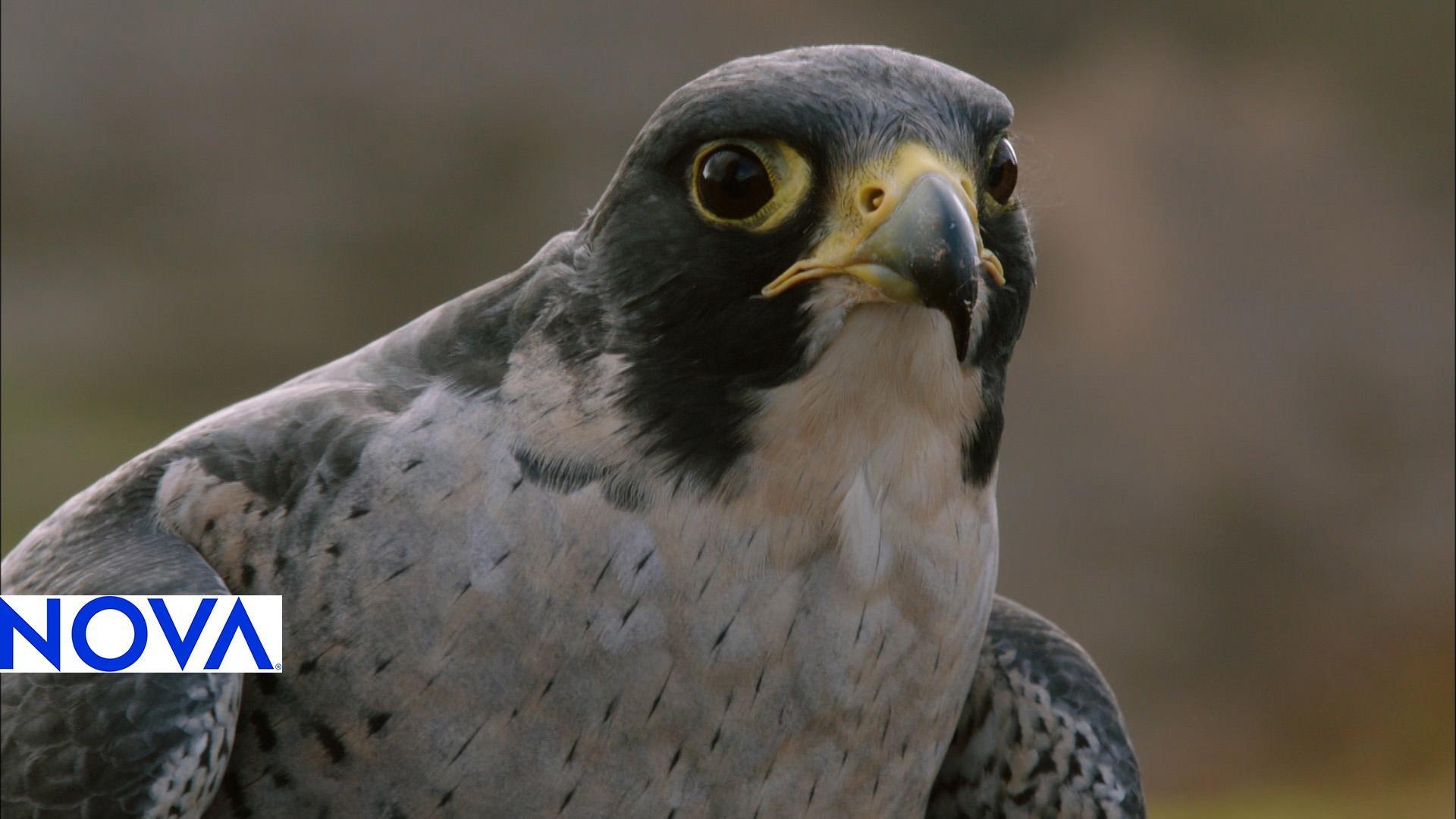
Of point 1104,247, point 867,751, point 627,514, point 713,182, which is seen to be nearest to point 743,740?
point 867,751

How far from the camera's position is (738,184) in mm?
1895

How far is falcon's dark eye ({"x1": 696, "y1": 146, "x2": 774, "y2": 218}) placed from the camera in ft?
6.21

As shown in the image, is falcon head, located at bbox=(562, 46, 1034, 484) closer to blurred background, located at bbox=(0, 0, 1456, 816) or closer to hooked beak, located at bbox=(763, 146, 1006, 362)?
hooked beak, located at bbox=(763, 146, 1006, 362)

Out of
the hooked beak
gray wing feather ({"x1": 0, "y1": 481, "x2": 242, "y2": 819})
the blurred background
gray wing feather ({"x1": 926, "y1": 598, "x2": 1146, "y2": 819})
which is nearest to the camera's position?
the hooked beak

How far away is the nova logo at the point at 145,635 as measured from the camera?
2.01m

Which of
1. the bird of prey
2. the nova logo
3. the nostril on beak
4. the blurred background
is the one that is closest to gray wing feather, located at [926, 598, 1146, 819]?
the bird of prey

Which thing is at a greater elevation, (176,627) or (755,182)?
(755,182)

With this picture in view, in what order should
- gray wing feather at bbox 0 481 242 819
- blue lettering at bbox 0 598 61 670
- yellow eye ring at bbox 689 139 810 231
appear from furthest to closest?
blue lettering at bbox 0 598 61 670 < gray wing feather at bbox 0 481 242 819 < yellow eye ring at bbox 689 139 810 231

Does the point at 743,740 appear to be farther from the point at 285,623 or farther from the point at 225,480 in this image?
the point at 225,480

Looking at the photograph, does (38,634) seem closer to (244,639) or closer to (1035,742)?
(244,639)

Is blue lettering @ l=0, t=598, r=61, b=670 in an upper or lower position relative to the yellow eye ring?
lower

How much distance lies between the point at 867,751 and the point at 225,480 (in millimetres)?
1038

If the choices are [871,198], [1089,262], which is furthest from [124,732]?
[1089,262]

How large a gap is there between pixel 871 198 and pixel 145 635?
113 cm
